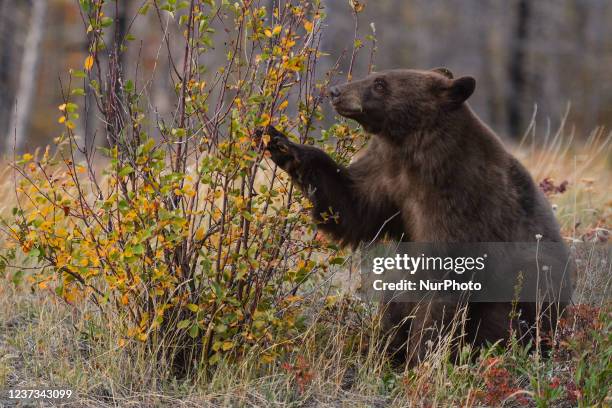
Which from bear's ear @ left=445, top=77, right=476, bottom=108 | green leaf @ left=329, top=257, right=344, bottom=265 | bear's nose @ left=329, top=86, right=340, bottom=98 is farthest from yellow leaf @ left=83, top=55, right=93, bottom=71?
bear's ear @ left=445, top=77, right=476, bottom=108

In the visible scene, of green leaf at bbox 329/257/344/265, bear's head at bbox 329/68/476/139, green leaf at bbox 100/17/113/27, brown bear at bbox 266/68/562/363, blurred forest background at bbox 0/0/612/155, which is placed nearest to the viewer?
green leaf at bbox 100/17/113/27

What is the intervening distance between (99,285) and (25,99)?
10.6m

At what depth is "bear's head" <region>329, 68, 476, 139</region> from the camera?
4402mm

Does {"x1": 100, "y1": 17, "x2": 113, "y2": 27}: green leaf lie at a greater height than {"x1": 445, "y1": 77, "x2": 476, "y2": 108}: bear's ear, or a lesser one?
greater

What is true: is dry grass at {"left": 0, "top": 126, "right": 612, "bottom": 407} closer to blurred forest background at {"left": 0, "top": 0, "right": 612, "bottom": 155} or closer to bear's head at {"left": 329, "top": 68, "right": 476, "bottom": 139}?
bear's head at {"left": 329, "top": 68, "right": 476, "bottom": 139}

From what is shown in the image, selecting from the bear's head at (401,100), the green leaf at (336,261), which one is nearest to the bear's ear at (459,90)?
the bear's head at (401,100)

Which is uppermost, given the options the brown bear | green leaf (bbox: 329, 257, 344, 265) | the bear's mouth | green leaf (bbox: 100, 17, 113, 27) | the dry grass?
green leaf (bbox: 100, 17, 113, 27)

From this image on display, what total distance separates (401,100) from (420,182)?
1.58ft

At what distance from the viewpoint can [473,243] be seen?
4332mm

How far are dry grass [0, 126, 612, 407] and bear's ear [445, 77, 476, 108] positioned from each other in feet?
3.96

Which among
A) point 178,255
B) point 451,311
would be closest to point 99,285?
point 178,255

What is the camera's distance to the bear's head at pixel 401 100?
4402mm

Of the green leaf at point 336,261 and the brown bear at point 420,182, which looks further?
the brown bear at point 420,182

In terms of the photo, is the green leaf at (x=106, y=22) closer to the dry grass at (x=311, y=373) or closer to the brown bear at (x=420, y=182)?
the brown bear at (x=420, y=182)
